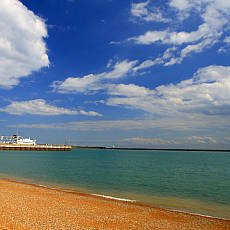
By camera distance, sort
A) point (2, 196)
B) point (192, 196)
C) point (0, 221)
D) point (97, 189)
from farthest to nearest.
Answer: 1. point (97, 189)
2. point (192, 196)
3. point (2, 196)
4. point (0, 221)

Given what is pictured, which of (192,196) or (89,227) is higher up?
(89,227)

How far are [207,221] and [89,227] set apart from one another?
722 centimetres

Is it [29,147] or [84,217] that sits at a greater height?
[84,217]

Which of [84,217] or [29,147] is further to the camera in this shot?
[29,147]

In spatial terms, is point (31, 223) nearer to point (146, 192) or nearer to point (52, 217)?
point (52, 217)

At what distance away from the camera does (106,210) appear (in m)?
13.1

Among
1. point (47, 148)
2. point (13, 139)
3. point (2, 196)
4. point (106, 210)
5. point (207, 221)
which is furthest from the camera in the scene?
point (13, 139)

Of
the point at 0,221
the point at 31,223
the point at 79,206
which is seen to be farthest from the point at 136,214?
the point at 0,221

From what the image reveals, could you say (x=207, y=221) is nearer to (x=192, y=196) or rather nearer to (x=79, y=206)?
(x=79, y=206)

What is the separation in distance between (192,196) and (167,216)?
31.1ft

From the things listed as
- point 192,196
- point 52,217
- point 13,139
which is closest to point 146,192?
point 192,196

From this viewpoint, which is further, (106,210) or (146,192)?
(146,192)

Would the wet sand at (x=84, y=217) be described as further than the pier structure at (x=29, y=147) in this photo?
No

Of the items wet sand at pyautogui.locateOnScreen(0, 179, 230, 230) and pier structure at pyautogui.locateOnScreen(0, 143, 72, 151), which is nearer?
wet sand at pyautogui.locateOnScreen(0, 179, 230, 230)
